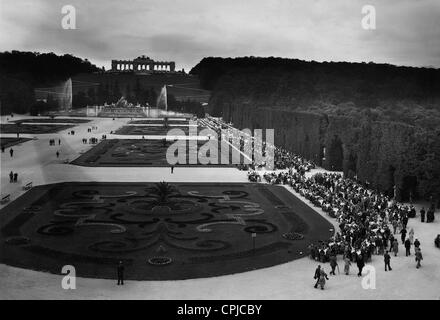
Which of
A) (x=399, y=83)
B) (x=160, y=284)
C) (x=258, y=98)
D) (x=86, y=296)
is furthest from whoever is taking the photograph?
(x=258, y=98)

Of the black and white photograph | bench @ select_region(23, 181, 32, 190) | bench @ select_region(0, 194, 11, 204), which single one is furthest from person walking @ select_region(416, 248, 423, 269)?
bench @ select_region(23, 181, 32, 190)

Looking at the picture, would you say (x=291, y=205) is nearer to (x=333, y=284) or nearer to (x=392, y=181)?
(x=392, y=181)

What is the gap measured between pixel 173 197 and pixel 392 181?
16559 millimetres

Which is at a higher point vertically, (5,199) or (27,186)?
(27,186)

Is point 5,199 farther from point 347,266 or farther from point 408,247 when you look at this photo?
point 408,247

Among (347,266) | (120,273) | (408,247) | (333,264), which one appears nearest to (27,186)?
(120,273)

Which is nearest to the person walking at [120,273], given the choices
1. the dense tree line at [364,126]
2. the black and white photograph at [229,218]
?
the black and white photograph at [229,218]

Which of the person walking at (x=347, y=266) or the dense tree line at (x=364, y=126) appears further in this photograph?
the dense tree line at (x=364, y=126)

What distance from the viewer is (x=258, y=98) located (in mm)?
140875

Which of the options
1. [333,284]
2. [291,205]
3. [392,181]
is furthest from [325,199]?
[333,284]

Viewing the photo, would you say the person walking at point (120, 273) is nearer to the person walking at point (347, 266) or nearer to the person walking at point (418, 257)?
the person walking at point (347, 266)

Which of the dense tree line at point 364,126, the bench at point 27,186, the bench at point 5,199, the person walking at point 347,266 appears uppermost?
the dense tree line at point 364,126

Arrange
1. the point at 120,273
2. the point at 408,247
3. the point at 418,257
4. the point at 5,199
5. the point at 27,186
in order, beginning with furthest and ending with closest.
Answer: the point at 27,186 < the point at 5,199 < the point at 408,247 < the point at 418,257 < the point at 120,273

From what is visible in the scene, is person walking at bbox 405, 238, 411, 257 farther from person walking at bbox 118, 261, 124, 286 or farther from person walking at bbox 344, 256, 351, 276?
person walking at bbox 118, 261, 124, 286
